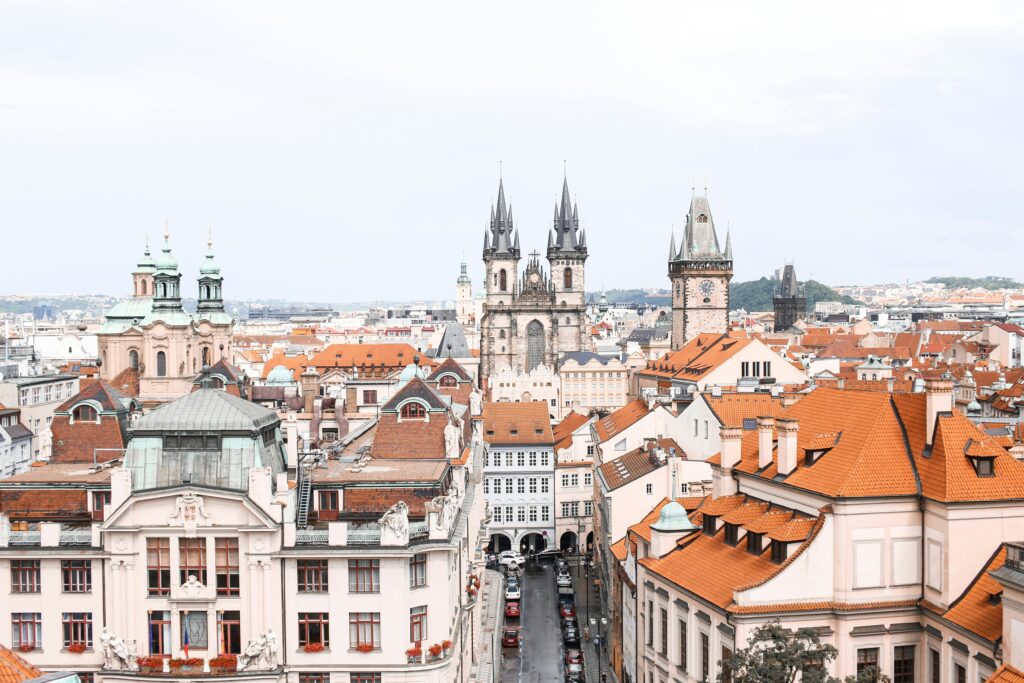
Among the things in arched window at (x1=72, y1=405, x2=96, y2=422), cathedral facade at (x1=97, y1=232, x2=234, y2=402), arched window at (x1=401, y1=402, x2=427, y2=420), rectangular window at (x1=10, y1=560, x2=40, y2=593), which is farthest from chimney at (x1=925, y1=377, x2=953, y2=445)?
cathedral facade at (x1=97, y1=232, x2=234, y2=402)

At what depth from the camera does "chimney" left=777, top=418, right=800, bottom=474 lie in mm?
49000

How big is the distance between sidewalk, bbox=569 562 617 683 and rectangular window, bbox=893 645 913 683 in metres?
23.9

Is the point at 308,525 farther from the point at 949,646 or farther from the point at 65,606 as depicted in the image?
the point at 949,646

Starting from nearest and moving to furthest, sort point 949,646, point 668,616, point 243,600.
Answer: point 949,646 < point 243,600 < point 668,616

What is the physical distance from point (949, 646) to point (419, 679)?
18.9 metres

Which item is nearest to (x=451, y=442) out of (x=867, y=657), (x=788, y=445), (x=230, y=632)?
(x=230, y=632)

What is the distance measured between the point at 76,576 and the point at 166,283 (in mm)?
105683

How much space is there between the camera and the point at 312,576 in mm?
45062

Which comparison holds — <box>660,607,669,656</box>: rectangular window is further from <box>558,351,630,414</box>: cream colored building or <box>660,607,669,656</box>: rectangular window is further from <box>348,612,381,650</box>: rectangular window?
<box>558,351,630,414</box>: cream colored building

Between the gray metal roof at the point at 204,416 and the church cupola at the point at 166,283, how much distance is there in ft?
336

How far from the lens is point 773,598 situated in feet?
142

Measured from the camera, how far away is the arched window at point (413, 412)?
195 feet

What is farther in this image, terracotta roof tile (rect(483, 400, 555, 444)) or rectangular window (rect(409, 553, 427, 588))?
terracotta roof tile (rect(483, 400, 555, 444))

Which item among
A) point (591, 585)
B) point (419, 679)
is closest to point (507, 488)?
point (591, 585)
